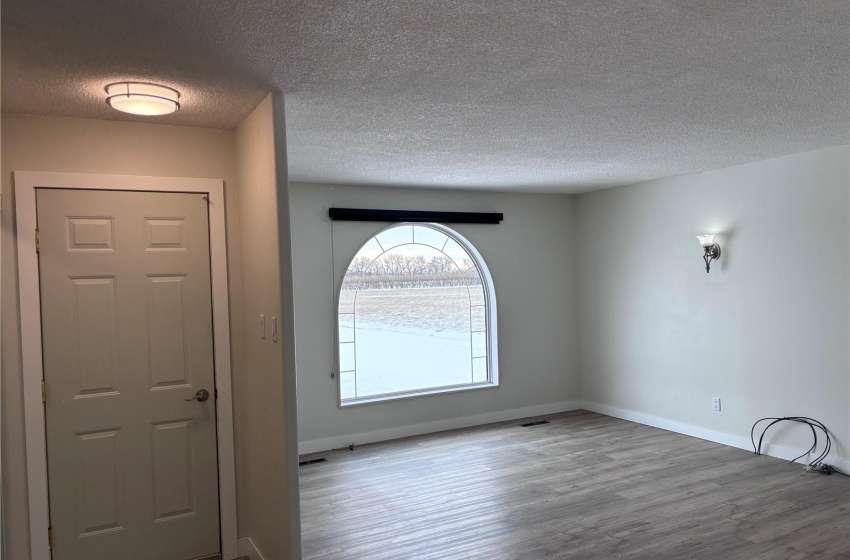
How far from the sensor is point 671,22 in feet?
6.79

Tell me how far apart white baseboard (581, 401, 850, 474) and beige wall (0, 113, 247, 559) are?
4.06 m

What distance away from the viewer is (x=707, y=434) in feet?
17.5

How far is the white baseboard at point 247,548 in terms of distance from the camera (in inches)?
126

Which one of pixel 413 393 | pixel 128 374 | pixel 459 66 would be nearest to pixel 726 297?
pixel 413 393

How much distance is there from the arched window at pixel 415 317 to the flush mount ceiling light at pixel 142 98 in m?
3.06

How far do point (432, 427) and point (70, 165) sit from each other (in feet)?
13.0

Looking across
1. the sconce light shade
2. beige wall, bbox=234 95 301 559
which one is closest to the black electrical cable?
the sconce light shade

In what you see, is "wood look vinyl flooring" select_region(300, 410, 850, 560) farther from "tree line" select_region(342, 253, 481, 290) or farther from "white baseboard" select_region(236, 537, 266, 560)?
"tree line" select_region(342, 253, 481, 290)

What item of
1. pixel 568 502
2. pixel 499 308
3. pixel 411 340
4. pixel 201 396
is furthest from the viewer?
pixel 499 308

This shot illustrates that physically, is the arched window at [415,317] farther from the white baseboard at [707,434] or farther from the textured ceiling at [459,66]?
the textured ceiling at [459,66]

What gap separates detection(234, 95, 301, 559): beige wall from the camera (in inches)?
106

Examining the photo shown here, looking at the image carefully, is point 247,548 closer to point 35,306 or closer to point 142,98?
point 35,306

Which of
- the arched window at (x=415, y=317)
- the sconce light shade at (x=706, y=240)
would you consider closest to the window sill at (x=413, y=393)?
the arched window at (x=415, y=317)

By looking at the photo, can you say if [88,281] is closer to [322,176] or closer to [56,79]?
[56,79]
